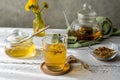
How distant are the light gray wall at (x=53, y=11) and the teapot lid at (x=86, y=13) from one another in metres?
0.06

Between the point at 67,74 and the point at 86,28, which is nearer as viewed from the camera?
the point at 67,74

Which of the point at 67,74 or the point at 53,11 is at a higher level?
the point at 53,11

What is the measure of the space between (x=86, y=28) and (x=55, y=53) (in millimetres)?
318

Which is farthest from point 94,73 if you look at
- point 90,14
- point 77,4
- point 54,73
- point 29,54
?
point 77,4

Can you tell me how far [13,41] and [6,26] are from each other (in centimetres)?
46

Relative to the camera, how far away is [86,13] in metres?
1.26

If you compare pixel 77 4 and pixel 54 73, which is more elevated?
pixel 77 4

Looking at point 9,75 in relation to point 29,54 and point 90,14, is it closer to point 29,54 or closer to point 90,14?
point 29,54

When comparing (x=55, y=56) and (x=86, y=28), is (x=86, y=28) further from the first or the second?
(x=55, y=56)

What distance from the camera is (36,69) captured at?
936 mm

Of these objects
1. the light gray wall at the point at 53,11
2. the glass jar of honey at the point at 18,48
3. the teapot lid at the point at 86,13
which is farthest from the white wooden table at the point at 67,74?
the light gray wall at the point at 53,11

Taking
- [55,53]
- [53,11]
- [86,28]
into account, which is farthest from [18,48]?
[53,11]

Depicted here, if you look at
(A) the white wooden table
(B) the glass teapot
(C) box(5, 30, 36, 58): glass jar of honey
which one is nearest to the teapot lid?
(B) the glass teapot

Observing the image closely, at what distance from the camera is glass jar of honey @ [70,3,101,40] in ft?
3.82
